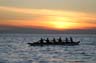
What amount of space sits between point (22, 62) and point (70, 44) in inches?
1483

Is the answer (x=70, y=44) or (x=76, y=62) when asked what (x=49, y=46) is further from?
(x=76, y=62)

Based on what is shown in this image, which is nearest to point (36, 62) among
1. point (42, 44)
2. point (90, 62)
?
point (90, 62)

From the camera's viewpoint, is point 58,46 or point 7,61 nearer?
point 7,61

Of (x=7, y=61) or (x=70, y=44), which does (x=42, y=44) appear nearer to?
(x=70, y=44)

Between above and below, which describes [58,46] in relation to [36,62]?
above

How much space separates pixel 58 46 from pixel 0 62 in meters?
36.4

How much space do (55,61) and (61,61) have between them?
732mm

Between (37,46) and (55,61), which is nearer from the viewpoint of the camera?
(55,61)

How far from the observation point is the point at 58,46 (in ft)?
252

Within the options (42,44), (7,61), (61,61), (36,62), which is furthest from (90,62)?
(42,44)

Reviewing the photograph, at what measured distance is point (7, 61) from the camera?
141ft

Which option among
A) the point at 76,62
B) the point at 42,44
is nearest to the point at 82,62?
the point at 76,62

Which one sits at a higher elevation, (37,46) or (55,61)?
(37,46)

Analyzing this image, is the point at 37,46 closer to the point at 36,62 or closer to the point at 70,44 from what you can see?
the point at 70,44
